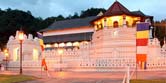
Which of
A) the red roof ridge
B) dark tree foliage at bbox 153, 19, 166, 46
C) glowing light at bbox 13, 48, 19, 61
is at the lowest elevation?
glowing light at bbox 13, 48, 19, 61

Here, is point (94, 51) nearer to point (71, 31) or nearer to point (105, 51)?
point (105, 51)

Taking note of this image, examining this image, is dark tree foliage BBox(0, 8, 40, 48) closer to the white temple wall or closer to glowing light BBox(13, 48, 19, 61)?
the white temple wall

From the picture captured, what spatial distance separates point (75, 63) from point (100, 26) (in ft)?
56.7

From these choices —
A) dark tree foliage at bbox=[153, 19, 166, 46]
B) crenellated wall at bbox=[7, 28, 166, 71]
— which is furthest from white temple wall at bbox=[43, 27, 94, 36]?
crenellated wall at bbox=[7, 28, 166, 71]

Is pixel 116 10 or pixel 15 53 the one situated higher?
pixel 116 10

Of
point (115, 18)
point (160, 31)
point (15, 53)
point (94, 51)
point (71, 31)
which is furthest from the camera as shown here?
point (71, 31)

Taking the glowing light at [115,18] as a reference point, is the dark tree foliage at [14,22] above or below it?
above

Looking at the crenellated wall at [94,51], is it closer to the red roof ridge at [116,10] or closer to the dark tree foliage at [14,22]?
the red roof ridge at [116,10]

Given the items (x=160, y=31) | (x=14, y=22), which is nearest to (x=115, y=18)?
(x=160, y=31)

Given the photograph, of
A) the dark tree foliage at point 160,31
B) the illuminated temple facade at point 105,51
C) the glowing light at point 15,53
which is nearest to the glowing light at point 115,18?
the illuminated temple facade at point 105,51

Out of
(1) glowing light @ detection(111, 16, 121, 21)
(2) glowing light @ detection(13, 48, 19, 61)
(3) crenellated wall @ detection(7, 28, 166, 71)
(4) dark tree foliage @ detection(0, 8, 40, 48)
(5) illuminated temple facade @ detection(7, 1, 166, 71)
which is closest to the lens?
(5) illuminated temple facade @ detection(7, 1, 166, 71)

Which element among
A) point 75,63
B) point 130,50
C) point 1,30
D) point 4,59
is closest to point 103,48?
point 130,50

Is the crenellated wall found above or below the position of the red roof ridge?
below

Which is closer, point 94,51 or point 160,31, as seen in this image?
point 94,51
